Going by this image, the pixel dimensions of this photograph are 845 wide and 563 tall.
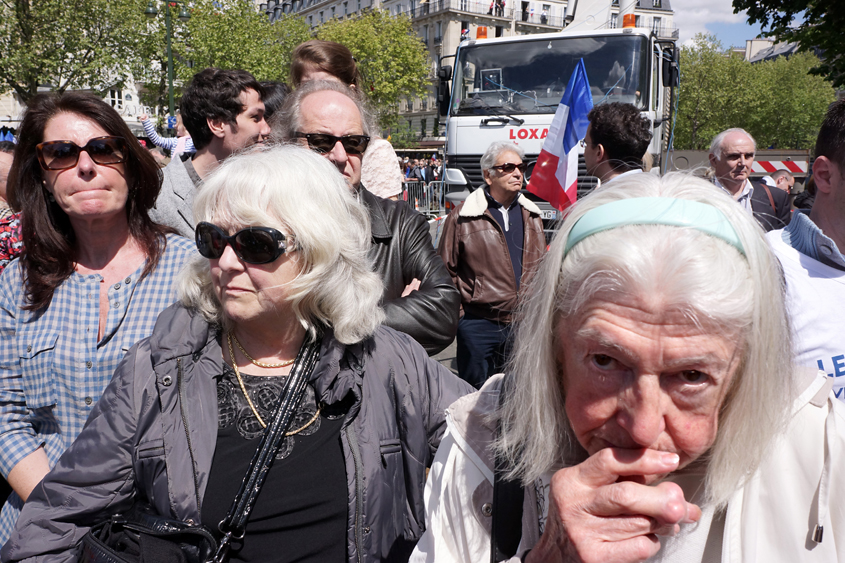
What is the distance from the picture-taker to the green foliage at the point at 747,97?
153 ft

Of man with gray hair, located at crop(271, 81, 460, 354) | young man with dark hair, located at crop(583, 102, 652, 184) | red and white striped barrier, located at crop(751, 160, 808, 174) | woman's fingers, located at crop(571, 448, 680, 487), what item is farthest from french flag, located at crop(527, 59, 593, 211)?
red and white striped barrier, located at crop(751, 160, 808, 174)

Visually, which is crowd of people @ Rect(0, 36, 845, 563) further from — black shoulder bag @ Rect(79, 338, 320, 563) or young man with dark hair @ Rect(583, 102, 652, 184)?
young man with dark hair @ Rect(583, 102, 652, 184)

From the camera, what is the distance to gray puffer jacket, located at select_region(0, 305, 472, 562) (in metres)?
1.66

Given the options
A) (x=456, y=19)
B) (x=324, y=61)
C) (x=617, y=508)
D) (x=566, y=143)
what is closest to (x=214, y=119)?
(x=324, y=61)

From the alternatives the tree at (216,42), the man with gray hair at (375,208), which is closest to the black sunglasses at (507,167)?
the man with gray hair at (375,208)

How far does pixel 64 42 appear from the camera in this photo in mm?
26188

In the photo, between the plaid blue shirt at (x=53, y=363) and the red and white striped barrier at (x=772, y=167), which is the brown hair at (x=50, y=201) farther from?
the red and white striped barrier at (x=772, y=167)

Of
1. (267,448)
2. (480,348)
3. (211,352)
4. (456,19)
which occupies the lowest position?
(480,348)

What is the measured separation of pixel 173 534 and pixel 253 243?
796mm

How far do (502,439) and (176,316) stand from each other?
1108 mm

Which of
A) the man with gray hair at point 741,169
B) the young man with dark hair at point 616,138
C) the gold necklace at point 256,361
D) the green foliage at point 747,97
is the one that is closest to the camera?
the gold necklace at point 256,361

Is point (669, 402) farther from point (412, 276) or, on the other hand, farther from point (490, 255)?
point (490, 255)

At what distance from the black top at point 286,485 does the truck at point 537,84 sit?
6.72m

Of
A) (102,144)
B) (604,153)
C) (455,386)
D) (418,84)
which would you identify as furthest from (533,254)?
(418,84)
